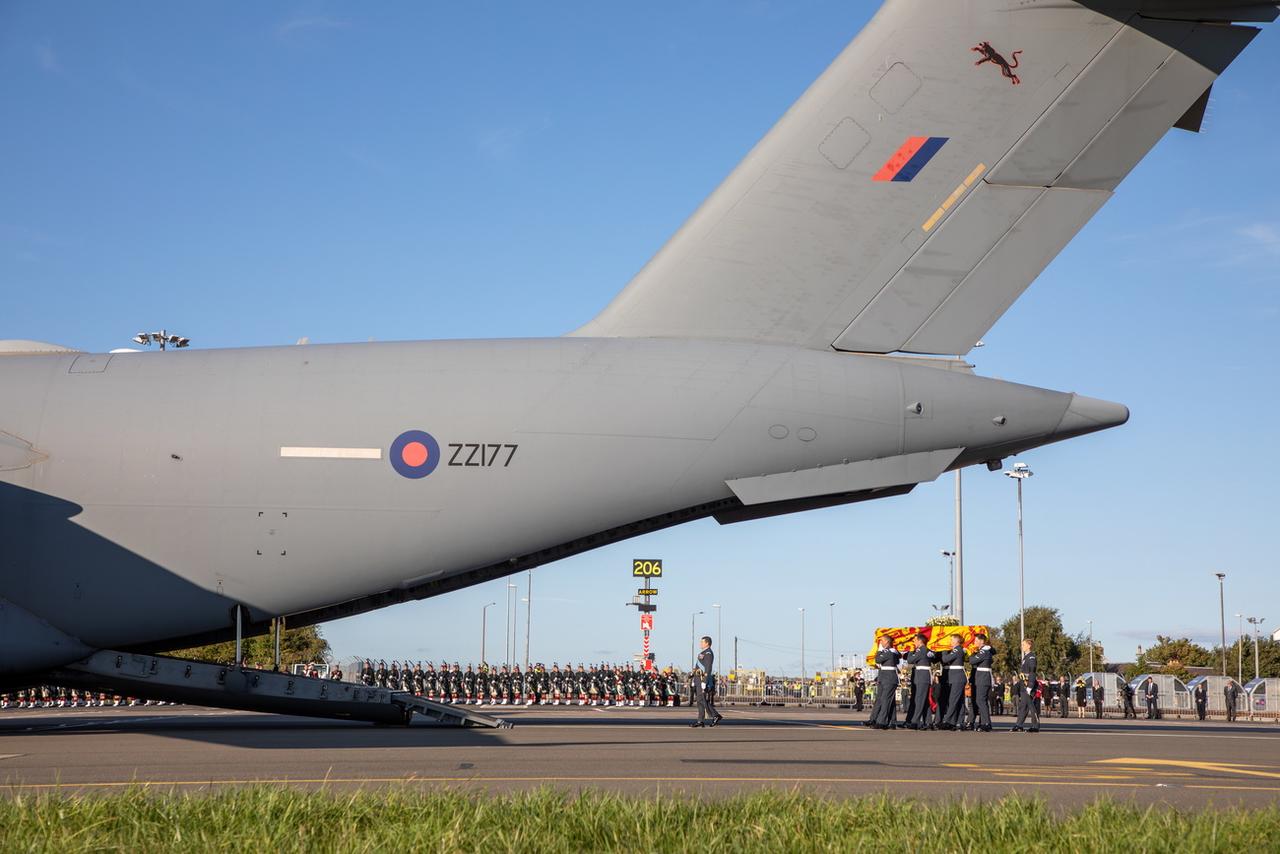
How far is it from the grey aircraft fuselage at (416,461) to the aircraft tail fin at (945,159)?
2.83 feet

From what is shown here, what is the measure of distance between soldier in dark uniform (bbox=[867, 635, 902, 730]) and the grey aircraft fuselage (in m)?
4.69

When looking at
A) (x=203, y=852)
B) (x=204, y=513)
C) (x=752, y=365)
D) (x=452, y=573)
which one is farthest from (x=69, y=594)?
(x=203, y=852)

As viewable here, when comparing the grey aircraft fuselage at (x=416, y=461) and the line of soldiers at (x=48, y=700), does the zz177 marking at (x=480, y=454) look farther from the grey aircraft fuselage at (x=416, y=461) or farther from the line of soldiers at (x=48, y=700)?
the line of soldiers at (x=48, y=700)

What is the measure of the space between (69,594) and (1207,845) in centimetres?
1045

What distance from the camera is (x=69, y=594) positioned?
1164 centimetres

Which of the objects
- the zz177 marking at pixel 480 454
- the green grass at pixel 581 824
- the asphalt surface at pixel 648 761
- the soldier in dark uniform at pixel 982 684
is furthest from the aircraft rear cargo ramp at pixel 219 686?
the soldier in dark uniform at pixel 982 684

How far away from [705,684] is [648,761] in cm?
666

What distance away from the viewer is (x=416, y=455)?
11516 millimetres

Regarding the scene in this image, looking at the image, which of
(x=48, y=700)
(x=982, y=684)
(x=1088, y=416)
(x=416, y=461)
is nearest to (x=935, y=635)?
(x=982, y=684)

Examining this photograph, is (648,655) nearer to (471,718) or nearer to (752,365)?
(471,718)

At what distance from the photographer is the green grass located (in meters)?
4.67

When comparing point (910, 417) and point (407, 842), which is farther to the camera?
point (910, 417)

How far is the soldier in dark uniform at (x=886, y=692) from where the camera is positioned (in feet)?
50.5

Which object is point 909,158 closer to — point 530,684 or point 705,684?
point 705,684
